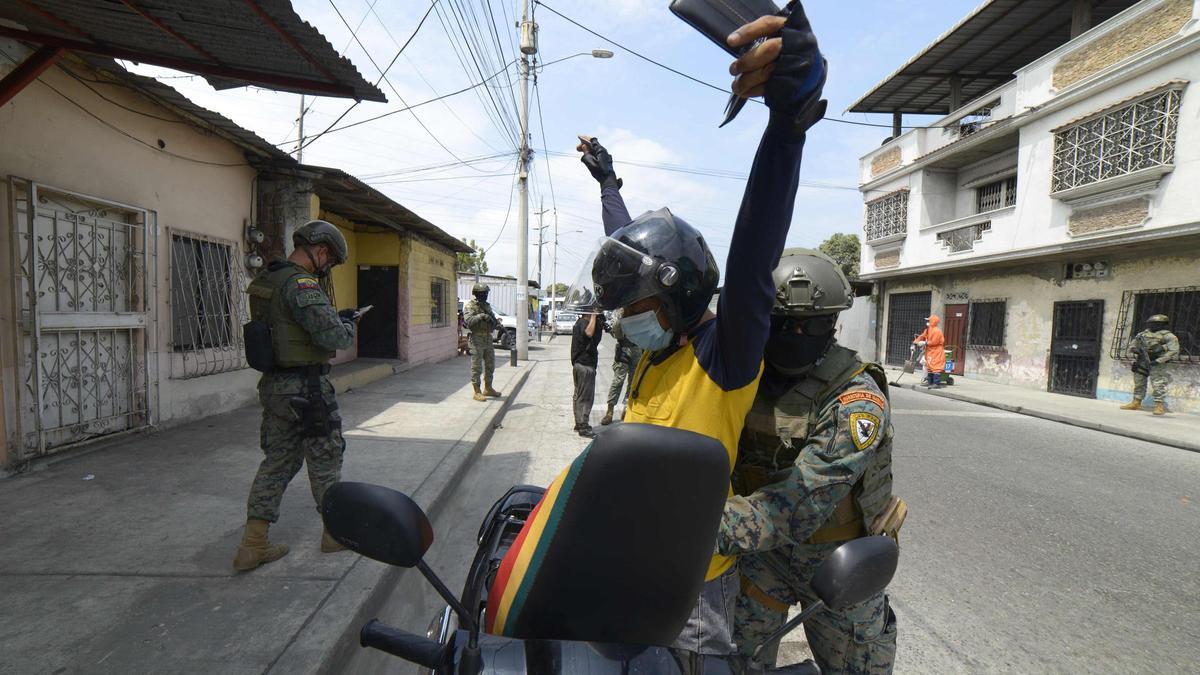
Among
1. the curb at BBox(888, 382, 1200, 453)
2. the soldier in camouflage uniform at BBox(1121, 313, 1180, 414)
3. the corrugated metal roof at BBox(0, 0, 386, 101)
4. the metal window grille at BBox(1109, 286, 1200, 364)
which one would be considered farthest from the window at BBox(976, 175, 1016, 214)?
the corrugated metal roof at BBox(0, 0, 386, 101)

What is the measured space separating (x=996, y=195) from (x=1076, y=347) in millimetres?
4897

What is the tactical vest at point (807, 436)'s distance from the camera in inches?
61.4

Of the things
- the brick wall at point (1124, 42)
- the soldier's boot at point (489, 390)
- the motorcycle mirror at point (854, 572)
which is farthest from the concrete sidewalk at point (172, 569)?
the brick wall at point (1124, 42)

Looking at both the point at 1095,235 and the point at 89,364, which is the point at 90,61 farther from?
the point at 1095,235

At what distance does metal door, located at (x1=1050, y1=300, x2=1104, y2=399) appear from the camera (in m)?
11.7

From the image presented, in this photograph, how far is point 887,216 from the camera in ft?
60.2

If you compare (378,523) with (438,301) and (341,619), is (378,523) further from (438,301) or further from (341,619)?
(438,301)

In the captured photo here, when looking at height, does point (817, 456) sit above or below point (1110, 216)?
below

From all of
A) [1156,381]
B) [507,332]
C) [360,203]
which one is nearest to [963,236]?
[1156,381]

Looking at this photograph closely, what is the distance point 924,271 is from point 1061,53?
20.2ft

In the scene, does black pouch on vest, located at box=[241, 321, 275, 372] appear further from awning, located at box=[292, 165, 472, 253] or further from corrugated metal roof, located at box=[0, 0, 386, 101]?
awning, located at box=[292, 165, 472, 253]

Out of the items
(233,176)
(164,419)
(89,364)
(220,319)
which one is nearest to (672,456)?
(89,364)

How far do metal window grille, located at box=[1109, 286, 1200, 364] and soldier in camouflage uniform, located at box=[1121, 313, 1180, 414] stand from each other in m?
0.25

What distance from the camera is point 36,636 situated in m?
2.25
